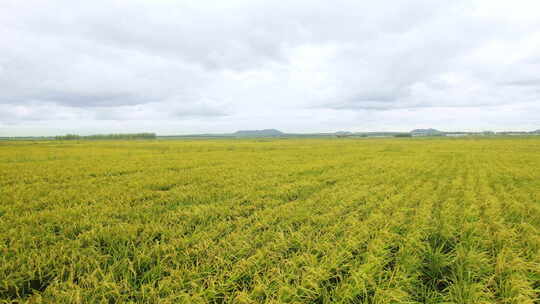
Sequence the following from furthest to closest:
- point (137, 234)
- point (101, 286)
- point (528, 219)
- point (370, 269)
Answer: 1. point (528, 219)
2. point (137, 234)
3. point (370, 269)
4. point (101, 286)

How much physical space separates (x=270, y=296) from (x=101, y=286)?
2.49 meters

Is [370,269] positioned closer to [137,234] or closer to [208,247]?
[208,247]

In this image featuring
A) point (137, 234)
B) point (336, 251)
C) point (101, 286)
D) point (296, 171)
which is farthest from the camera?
point (296, 171)

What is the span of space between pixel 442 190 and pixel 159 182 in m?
13.9

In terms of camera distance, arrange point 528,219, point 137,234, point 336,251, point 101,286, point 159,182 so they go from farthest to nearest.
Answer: point 159,182, point 528,219, point 137,234, point 336,251, point 101,286

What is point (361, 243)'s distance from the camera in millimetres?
4719

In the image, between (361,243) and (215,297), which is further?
(361,243)

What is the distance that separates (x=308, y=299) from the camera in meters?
3.18

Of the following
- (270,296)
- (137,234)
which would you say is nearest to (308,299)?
(270,296)

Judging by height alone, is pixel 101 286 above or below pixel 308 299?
above

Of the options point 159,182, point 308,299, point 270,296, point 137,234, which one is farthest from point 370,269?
point 159,182

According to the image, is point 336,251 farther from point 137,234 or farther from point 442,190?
point 442,190

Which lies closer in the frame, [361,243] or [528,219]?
[361,243]

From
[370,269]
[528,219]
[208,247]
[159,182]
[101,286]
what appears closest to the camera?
[101,286]
